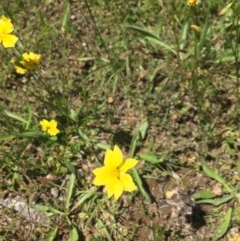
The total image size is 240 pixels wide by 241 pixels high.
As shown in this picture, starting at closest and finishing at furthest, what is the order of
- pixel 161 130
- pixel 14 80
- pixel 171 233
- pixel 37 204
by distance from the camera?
pixel 171 233 < pixel 37 204 < pixel 161 130 < pixel 14 80

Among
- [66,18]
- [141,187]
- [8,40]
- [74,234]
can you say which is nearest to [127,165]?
[141,187]

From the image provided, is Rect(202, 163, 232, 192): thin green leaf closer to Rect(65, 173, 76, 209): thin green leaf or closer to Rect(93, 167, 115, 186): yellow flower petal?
Rect(65, 173, 76, 209): thin green leaf

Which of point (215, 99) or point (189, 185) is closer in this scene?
point (189, 185)

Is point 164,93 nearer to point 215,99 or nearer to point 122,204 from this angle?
point 215,99

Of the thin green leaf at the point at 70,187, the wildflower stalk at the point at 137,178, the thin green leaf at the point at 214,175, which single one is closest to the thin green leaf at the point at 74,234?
the thin green leaf at the point at 70,187

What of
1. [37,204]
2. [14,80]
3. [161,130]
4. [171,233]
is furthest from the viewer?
[14,80]

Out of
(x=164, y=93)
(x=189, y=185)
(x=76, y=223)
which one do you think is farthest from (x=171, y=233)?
(x=164, y=93)
